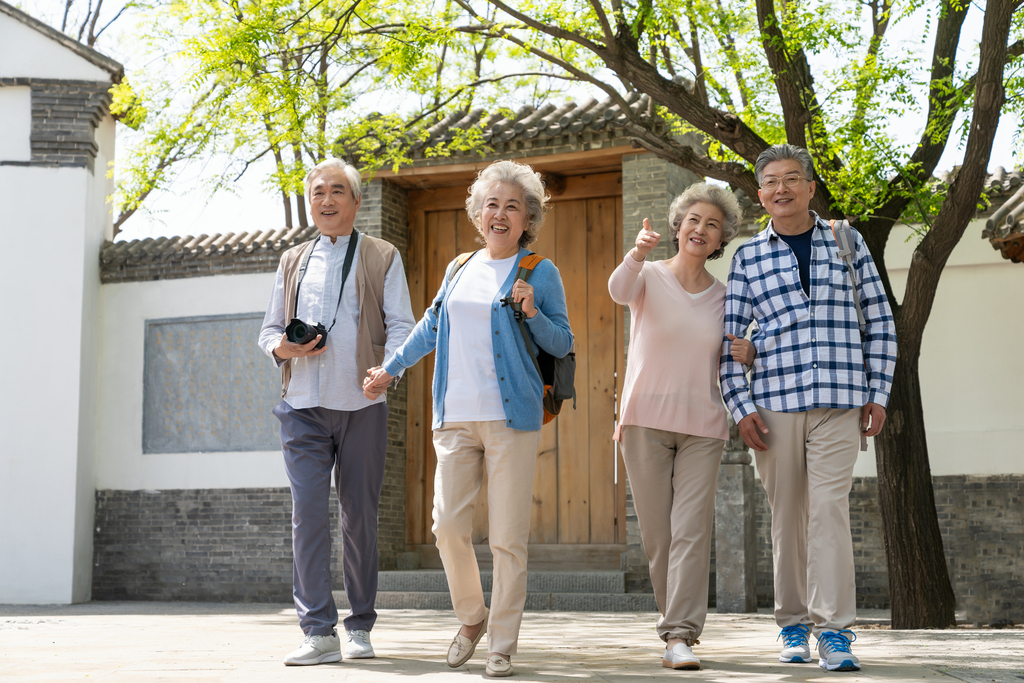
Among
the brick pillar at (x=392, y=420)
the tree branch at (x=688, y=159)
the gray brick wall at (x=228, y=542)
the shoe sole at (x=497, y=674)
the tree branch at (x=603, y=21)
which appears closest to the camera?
the shoe sole at (x=497, y=674)

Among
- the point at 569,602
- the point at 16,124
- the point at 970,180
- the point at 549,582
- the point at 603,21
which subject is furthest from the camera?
the point at 16,124

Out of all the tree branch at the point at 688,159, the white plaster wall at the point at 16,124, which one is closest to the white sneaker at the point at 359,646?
the tree branch at the point at 688,159

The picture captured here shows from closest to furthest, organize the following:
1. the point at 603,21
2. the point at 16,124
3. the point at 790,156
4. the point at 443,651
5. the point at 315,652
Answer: the point at 315,652 → the point at 790,156 → the point at 443,651 → the point at 603,21 → the point at 16,124

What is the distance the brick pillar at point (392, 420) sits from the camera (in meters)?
8.81

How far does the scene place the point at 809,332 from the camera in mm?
3631

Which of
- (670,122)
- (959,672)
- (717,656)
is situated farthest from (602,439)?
(959,672)

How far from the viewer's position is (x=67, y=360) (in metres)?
9.48

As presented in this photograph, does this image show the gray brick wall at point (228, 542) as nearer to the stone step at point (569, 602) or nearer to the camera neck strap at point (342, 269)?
the stone step at point (569, 602)

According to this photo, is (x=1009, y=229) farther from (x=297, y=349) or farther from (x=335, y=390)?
(x=297, y=349)

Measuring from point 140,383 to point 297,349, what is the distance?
661 centimetres

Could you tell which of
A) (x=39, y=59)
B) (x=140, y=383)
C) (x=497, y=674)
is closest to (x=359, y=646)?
(x=497, y=674)

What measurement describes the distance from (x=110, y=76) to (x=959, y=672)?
30.0ft

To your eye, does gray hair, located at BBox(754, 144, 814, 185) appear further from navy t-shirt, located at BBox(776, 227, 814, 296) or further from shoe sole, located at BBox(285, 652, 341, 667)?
shoe sole, located at BBox(285, 652, 341, 667)

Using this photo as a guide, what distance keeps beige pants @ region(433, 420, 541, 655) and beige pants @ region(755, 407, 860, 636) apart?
0.93 metres
